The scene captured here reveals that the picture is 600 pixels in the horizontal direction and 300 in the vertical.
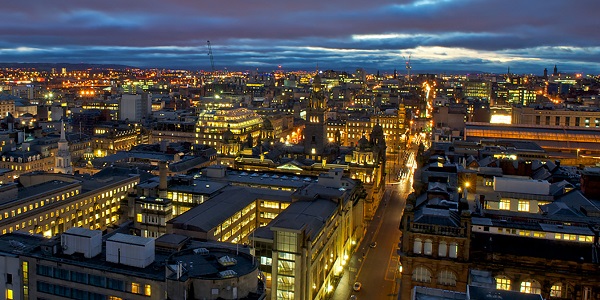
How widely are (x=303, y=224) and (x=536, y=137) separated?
121145mm

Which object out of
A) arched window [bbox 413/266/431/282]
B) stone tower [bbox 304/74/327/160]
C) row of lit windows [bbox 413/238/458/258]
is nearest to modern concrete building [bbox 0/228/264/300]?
arched window [bbox 413/266/431/282]

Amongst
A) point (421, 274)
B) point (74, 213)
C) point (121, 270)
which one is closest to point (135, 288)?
point (121, 270)

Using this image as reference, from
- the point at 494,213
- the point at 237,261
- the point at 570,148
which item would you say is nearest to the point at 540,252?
the point at 494,213

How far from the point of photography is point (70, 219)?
11069 cm

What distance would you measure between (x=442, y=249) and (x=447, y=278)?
3556mm

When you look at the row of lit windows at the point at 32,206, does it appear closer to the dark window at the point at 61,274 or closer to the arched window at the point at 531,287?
the dark window at the point at 61,274

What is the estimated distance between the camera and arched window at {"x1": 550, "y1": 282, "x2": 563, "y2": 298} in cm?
6525

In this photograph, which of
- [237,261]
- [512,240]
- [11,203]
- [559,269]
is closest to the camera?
[237,261]

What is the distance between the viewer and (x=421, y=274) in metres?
70.3

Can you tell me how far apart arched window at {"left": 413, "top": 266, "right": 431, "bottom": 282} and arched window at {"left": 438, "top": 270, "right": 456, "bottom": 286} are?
147 centimetres

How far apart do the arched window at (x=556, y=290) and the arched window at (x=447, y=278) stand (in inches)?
435

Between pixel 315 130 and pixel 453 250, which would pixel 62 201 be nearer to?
pixel 315 130

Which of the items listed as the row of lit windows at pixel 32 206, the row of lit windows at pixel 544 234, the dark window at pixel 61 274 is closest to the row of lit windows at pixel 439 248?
the row of lit windows at pixel 544 234

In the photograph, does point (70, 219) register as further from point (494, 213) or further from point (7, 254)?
point (494, 213)
